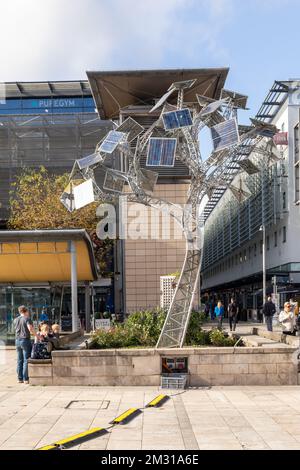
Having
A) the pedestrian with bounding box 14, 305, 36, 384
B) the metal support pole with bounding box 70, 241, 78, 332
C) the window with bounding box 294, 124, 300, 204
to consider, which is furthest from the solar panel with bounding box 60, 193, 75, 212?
the window with bounding box 294, 124, 300, 204

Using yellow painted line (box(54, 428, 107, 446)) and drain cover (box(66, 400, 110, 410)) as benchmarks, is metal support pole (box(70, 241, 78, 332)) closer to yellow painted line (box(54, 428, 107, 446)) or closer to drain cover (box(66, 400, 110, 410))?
drain cover (box(66, 400, 110, 410))

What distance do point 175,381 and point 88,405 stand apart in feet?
9.60

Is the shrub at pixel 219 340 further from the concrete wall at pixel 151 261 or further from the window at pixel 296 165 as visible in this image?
the window at pixel 296 165

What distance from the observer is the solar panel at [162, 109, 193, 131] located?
16359 millimetres

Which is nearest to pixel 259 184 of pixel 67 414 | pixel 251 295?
pixel 251 295

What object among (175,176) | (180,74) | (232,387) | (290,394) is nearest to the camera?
(290,394)

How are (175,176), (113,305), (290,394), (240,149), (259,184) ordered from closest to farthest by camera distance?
(290,394)
(240,149)
(175,176)
(259,184)
(113,305)

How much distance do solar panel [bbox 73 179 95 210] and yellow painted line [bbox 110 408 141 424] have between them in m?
8.42

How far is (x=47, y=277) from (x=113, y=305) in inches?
1205

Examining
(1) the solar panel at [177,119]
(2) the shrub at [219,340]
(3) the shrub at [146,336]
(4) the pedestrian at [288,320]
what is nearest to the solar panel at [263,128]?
(1) the solar panel at [177,119]

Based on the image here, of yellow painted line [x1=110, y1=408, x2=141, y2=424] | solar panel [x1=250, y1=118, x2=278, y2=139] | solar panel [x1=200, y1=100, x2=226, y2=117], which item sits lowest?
yellow painted line [x1=110, y1=408, x2=141, y2=424]

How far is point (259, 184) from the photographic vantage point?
159ft

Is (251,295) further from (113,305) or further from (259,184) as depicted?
(113,305)

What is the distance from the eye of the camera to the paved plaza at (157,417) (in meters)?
8.28
